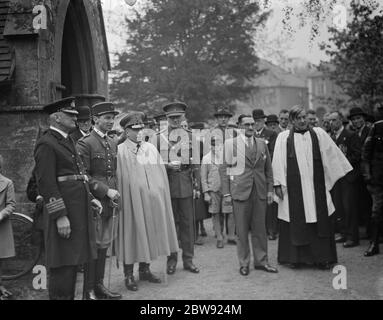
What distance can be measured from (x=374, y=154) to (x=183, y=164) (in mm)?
3136

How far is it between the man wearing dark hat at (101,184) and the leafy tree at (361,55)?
606 centimetres

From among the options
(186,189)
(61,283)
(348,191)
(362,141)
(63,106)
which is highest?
(63,106)

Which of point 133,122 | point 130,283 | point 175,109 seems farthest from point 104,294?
point 175,109

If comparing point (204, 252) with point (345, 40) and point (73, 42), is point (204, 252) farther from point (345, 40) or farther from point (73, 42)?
point (345, 40)

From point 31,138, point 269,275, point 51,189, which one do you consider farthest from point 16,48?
point 269,275

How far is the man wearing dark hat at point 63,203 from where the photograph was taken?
4625 mm

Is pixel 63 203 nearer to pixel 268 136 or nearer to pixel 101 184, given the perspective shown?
pixel 101 184

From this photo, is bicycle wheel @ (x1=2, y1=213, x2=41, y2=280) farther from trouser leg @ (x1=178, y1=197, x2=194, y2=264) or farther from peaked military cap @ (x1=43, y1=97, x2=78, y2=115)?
peaked military cap @ (x1=43, y1=97, x2=78, y2=115)

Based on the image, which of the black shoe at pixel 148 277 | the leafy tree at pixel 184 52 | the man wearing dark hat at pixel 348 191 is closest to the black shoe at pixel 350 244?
the man wearing dark hat at pixel 348 191

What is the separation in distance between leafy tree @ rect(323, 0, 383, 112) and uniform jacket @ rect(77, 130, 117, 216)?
6193 mm

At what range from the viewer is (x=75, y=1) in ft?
28.9

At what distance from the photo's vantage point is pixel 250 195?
670 centimetres

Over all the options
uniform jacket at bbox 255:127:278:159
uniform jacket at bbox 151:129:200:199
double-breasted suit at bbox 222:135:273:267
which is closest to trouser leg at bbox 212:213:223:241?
uniform jacket at bbox 255:127:278:159

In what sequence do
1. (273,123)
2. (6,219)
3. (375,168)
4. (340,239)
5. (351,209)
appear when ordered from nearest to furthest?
(6,219)
(375,168)
(351,209)
(340,239)
(273,123)
